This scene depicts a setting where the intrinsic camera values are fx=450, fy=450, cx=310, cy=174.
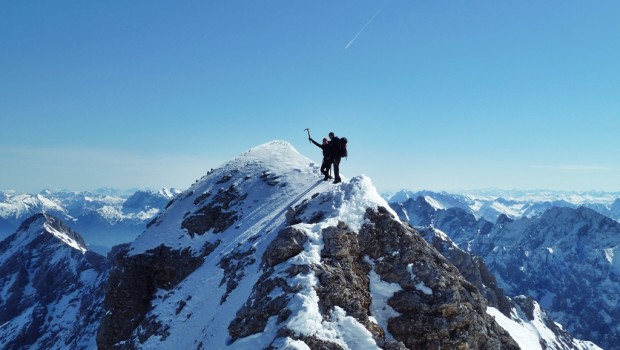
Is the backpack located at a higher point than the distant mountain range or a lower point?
higher

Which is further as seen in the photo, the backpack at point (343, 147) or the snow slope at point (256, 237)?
the backpack at point (343, 147)

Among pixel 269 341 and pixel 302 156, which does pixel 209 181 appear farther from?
pixel 269 341

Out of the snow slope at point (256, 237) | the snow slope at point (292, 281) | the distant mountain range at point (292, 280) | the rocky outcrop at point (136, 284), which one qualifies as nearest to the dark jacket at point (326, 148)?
the snow slope at point (256, 237)

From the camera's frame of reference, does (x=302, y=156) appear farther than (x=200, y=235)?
Yes

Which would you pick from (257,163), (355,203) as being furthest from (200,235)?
(355,203)

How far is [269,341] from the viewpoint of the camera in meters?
21.3

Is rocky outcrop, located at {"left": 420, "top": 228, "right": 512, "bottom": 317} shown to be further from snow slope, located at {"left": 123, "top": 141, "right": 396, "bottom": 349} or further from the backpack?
the backpack

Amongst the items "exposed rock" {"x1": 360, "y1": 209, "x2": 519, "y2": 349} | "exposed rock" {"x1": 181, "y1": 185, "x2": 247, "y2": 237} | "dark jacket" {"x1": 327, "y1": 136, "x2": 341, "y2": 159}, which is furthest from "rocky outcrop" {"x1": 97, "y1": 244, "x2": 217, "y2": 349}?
"exposed rock" {"x1": 360, "y1": 209, "x2": 519, "y2": 349}

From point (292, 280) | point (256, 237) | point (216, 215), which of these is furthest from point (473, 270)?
point (292, 280)

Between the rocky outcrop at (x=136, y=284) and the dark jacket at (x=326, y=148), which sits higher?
the dark jacket at (x=326, y=148)

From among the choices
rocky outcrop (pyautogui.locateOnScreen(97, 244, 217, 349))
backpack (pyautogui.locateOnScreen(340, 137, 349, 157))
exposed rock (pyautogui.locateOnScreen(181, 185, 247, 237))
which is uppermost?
backpack (pyautogui.locateOnScreen(340, 137, 349, 157))

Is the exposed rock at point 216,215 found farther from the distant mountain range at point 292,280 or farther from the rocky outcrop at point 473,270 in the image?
the rocky outcrop at point 473,270

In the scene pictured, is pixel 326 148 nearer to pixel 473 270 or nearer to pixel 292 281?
pixel 292 281

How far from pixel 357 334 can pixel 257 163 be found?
46.2 metres
